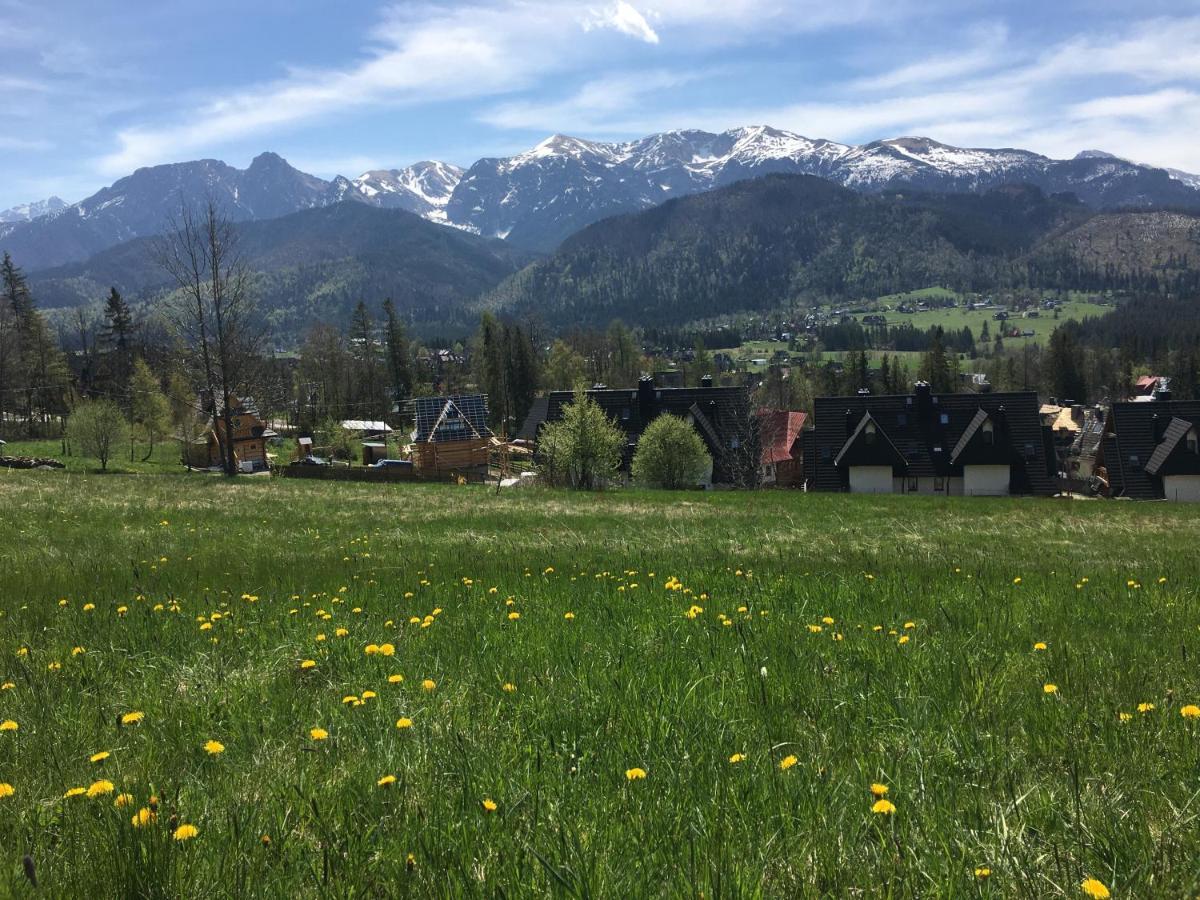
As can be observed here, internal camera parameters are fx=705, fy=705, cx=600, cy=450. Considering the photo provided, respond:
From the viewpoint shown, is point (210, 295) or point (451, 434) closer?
point (210, 295)

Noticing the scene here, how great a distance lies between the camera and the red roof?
3095 inches

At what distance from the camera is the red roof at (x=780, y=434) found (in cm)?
7862

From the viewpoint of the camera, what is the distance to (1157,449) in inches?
2309

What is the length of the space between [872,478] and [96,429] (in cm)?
6101

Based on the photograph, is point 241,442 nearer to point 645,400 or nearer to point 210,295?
point 210,295

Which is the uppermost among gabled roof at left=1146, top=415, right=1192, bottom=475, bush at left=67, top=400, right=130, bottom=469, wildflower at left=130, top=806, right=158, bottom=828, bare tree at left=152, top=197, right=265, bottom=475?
bare tree at left=152, top=197, right=265, bottom=475

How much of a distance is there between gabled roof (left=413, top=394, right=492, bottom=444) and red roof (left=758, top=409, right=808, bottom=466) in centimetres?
3075

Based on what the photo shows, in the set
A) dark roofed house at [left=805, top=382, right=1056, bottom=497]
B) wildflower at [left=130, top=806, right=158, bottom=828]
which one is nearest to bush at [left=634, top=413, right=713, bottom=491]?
dark roofed house at [left=805, top=382, right=1056, bottom=497]

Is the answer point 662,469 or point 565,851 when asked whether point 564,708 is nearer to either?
point 565,851

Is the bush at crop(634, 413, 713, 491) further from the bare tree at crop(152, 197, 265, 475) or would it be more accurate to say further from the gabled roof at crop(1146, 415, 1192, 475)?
the gabled roof at crop(1146, 415, 1192, 475)

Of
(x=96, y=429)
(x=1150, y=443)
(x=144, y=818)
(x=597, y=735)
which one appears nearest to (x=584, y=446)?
(x=96, y=429)

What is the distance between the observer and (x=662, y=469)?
169 ft

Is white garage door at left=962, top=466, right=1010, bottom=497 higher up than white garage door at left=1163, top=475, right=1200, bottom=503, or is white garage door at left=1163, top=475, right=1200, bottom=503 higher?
white garage door at left=962, top=466, right=1010, bottom=497

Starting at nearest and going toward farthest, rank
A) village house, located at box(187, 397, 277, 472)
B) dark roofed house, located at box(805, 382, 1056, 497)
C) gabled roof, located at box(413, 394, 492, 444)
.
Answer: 1. dark roofed house, located at box(805, 382, 1056, 497)
2. village house, located at box(187, 397, 277, 472)
3. gabled roof, located at box(413, 394, 492, 444)
